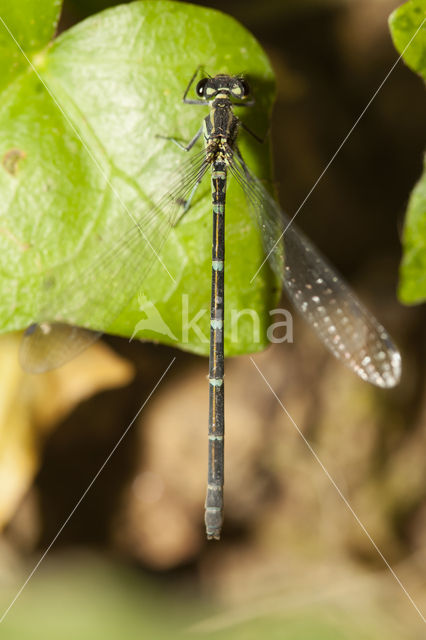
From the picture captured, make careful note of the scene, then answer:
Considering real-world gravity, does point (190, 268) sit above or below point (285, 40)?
below

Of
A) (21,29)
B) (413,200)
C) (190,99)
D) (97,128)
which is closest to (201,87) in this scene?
(190,99)

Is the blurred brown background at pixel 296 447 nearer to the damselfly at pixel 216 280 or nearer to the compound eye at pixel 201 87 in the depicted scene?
the damselfly at pixel 216 280

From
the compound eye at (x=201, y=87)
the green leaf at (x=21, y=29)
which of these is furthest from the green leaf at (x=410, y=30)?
the green leaf at (x=21, y=29)

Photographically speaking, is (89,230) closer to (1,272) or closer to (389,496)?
(1,272)

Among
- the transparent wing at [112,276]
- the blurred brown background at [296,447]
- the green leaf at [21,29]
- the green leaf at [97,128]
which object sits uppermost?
the green leaf at [21,29]

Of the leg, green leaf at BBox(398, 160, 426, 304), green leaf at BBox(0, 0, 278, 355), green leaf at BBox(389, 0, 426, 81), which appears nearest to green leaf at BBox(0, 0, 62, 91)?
green leaf at BBox(0, 0, 278, 355)

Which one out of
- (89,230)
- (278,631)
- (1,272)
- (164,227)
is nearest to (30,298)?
(1,272)
